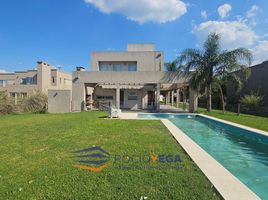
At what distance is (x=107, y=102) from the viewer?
30.6 metres

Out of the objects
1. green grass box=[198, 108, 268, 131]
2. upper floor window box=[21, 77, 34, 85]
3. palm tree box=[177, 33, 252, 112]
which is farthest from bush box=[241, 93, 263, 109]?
upper floor window box=[21, 77, 34, 85]

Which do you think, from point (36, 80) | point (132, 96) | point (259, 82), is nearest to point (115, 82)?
point (132, 96)

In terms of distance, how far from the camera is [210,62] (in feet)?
73.0

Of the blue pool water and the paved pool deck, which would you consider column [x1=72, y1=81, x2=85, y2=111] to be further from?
the paved pool deck

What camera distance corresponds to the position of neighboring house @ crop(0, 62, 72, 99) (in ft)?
121

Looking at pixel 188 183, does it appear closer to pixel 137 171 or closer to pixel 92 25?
pixel 137 171

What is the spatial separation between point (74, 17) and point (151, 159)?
19.6 meters

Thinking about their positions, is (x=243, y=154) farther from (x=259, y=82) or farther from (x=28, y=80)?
(x=28, y=80)

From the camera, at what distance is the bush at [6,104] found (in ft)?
65.0

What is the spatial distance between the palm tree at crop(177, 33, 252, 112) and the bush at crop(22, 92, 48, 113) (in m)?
18.9

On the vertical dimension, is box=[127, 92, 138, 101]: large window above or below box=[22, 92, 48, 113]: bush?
above

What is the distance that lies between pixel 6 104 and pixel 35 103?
3.51m

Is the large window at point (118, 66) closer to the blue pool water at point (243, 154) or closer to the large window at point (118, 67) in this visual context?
the large window at point (118, 67)

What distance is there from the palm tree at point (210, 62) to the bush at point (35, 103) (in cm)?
1892
